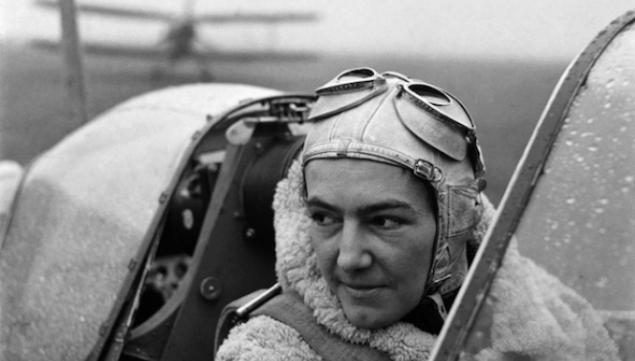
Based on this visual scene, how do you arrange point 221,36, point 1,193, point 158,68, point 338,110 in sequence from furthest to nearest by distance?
point 221,36 < point 158,68 < point 1,193 < point 338,110

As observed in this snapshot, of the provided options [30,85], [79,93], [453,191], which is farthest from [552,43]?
[30,85]

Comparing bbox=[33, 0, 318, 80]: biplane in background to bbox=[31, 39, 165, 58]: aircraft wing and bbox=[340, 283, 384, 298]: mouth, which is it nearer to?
bbox=[31, 39, 165, 58]: aircraft wing

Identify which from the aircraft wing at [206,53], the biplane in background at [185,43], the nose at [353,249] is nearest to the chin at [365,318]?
the nose at [353,249]

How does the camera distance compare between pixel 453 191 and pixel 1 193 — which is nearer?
pixel 453 191

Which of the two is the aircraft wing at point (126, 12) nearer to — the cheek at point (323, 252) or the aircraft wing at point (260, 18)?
the aircraft wing at point (260, 18)

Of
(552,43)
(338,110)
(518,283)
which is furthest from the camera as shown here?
(552,43)

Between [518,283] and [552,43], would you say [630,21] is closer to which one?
[518,283]

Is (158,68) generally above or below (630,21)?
below

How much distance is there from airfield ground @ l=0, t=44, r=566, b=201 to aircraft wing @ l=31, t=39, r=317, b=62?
0.58 meters

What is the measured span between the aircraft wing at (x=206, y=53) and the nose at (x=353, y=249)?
59.4 ft

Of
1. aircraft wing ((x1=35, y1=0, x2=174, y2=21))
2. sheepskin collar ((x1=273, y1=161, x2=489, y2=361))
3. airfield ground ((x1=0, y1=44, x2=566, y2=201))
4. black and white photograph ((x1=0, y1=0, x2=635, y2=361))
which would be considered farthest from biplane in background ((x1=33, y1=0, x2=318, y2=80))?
sheepskin collar ((x1=273, y1=161, x2=489, y2=361))

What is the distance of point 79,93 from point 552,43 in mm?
5629

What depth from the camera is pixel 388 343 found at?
140 cm

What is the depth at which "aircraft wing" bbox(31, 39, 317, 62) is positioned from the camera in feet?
62.8
